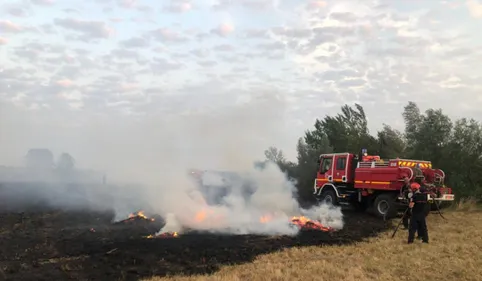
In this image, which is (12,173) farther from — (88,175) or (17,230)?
(17,230)

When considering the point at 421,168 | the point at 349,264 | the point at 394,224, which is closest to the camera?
the point at 349,264

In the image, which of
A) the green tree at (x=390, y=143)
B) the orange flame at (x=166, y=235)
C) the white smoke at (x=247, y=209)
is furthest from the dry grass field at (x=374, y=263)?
the green tree at (x=390, y=143)

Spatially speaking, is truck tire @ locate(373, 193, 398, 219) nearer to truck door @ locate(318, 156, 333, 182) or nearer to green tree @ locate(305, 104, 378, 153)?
truck door @ locate(318, 156, 333, 182)

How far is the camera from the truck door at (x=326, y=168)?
75.0 ft

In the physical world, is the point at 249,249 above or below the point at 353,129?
below

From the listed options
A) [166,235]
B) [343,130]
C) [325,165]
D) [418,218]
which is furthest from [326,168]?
[343,130]

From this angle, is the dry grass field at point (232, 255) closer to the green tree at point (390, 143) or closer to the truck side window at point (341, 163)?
the truck side window at point (341, 163)

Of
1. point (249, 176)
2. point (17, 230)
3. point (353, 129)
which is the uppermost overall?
point (353, 129)

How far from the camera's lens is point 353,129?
46281 millimetres

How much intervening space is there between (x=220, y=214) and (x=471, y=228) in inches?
366

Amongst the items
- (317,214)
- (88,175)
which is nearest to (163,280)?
(317,214)

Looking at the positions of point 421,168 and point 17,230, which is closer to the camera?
point 17,230

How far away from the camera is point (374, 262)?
1023 centimetres

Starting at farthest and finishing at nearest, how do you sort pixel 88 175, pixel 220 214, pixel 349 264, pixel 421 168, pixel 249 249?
pixel 88 175 < pixel 421 168 < pixel 220 214 < pixel 249 249 < pixel 349 264
